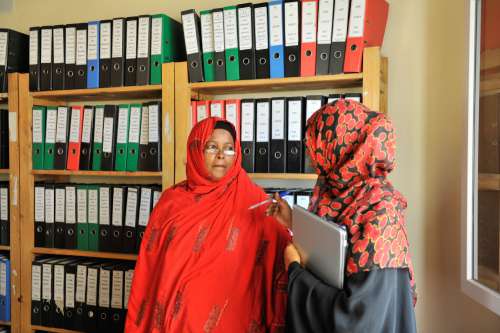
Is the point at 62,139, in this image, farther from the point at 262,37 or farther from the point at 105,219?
the point at 262,37

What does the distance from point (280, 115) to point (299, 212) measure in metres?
0.89

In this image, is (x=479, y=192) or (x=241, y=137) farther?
(x=241, y=137)

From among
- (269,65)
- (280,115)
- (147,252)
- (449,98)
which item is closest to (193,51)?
(269,65)

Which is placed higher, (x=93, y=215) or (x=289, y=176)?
(x=289, y=176)

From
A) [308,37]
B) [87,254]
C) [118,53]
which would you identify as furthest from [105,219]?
[308,37]

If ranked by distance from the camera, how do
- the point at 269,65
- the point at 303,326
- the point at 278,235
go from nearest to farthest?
the point at 303,326 < the point at 278,235 < the point at 269,65

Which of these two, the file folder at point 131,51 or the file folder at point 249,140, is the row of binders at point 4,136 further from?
the file folder at point 249,140

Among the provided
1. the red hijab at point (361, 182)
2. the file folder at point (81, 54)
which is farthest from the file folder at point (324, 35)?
the file folder at point (81, 54)

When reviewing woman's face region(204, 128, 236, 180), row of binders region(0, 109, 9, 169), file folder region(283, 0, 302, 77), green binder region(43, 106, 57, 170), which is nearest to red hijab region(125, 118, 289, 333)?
woman's face region(204, 128, 236, 180)

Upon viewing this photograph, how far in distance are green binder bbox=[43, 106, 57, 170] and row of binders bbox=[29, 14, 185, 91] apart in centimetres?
14

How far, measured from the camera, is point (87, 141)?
7.83 feet

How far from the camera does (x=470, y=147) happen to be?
4.33 ft

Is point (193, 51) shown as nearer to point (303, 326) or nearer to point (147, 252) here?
point (147, 252)

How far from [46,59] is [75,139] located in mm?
472
